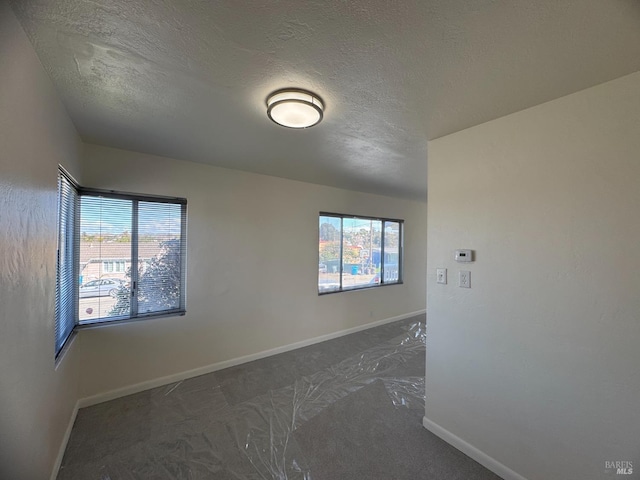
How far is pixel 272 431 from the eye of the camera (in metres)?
2.07

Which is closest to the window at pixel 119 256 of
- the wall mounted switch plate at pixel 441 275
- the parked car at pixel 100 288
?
the parked car at pixel 100 288

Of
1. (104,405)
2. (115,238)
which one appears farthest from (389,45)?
(104,405)

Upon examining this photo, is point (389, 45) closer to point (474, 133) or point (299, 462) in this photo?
point (474, 133)

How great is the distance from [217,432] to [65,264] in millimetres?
1837

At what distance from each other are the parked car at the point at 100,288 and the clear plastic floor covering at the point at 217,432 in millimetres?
1038

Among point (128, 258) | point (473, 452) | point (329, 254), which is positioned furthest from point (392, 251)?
→ point (128, 258)

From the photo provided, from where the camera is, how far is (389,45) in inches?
45.0

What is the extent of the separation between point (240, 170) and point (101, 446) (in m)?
2.80

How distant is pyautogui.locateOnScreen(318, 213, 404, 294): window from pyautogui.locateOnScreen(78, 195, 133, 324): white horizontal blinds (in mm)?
2447

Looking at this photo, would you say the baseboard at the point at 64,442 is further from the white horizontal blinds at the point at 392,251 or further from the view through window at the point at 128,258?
the white horizontal blinds at the point at 392,251

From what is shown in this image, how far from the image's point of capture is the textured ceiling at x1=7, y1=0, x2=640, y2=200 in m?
0.99

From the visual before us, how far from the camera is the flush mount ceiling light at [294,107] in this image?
58.9 inches

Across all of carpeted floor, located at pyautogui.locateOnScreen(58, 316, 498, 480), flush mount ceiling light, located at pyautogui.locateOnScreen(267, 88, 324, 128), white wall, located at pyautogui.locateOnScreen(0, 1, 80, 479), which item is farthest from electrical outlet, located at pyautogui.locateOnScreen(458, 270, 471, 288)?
white wall, located at pyautogui.locateOnScreen(0, 1, 80, 479)

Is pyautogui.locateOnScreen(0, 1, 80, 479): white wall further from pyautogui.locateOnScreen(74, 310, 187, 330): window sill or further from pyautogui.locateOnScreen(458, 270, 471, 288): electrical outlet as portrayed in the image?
pyautogui.locateOnScreen(458, 270, 471, 288): electrical outlet
